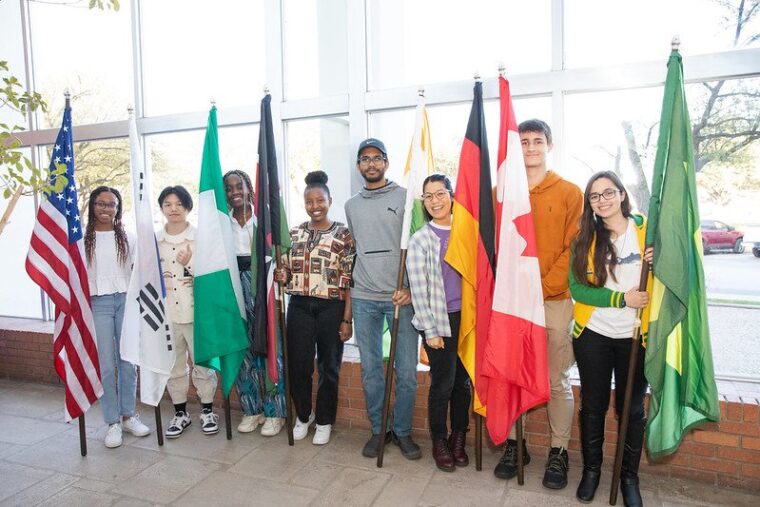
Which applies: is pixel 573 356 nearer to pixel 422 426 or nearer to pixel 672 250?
pixel 672 250

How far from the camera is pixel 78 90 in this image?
472 cm

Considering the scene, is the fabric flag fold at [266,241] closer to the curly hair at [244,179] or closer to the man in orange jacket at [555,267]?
the curly hair at [244,179]

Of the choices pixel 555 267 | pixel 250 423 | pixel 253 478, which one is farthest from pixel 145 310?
pixel 555 267

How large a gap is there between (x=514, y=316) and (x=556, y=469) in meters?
0.79

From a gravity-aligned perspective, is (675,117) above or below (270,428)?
above

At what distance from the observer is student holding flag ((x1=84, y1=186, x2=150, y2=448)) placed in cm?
317

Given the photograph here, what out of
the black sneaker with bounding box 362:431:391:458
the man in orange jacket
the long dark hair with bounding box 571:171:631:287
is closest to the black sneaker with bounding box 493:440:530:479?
the man in orange jacket

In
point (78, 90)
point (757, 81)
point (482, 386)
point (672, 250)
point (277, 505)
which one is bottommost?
point (277, 505)

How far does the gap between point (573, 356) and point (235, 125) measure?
2.90 meters

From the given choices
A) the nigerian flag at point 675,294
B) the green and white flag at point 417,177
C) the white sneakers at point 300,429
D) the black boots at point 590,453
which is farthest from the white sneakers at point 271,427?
the nigerian flag at point 675,294

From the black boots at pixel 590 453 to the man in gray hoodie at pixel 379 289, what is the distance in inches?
33.4

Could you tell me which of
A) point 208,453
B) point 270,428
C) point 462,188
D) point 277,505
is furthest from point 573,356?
point 208,453

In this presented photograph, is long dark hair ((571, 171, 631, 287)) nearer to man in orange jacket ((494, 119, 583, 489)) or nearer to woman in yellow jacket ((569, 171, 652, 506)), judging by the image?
woman in yellow jacket ((569, 171, 652, 506))

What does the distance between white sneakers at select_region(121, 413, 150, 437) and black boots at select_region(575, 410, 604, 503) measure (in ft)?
8.25
